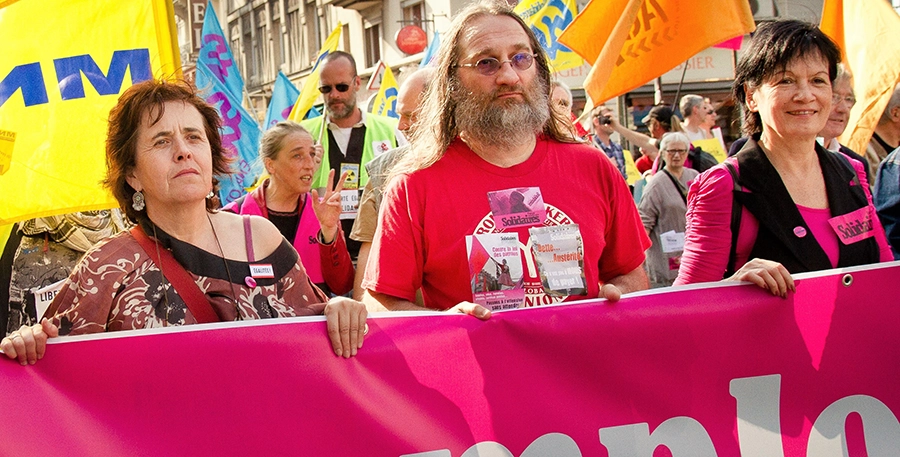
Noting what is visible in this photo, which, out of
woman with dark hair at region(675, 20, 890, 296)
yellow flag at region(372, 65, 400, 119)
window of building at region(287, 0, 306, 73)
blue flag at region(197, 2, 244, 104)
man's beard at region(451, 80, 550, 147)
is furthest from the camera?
window of building at region(287, 0, 306, 73)

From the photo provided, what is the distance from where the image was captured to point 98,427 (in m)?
2.54

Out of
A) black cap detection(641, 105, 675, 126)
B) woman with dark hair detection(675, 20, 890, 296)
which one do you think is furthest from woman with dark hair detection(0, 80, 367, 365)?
black cap detection(641, 105, 675, 126)

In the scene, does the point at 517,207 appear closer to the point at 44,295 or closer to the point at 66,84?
the point at 66,84

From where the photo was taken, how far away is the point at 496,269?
289cm

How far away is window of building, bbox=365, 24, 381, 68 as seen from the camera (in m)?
30.7

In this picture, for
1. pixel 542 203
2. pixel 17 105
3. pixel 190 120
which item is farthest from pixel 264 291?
pixel 17 105

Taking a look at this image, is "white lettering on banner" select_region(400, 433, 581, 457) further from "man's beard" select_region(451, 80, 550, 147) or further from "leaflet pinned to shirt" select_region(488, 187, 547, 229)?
"man's beard" select_region(451, 80, 550, 147)

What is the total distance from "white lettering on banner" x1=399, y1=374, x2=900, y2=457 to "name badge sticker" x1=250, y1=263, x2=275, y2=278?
0.77 metres

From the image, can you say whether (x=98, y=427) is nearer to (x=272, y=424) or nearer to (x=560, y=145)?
(x=272, y=424)

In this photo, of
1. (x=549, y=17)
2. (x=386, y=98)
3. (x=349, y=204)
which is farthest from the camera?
(x=386, y=98)

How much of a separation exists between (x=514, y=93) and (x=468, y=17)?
0.31 m

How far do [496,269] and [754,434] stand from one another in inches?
34.0

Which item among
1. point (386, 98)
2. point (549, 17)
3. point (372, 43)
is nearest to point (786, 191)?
point (549, 17)

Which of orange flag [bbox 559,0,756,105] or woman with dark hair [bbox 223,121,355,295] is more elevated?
orange flag [bbox 559,0,756,105]
